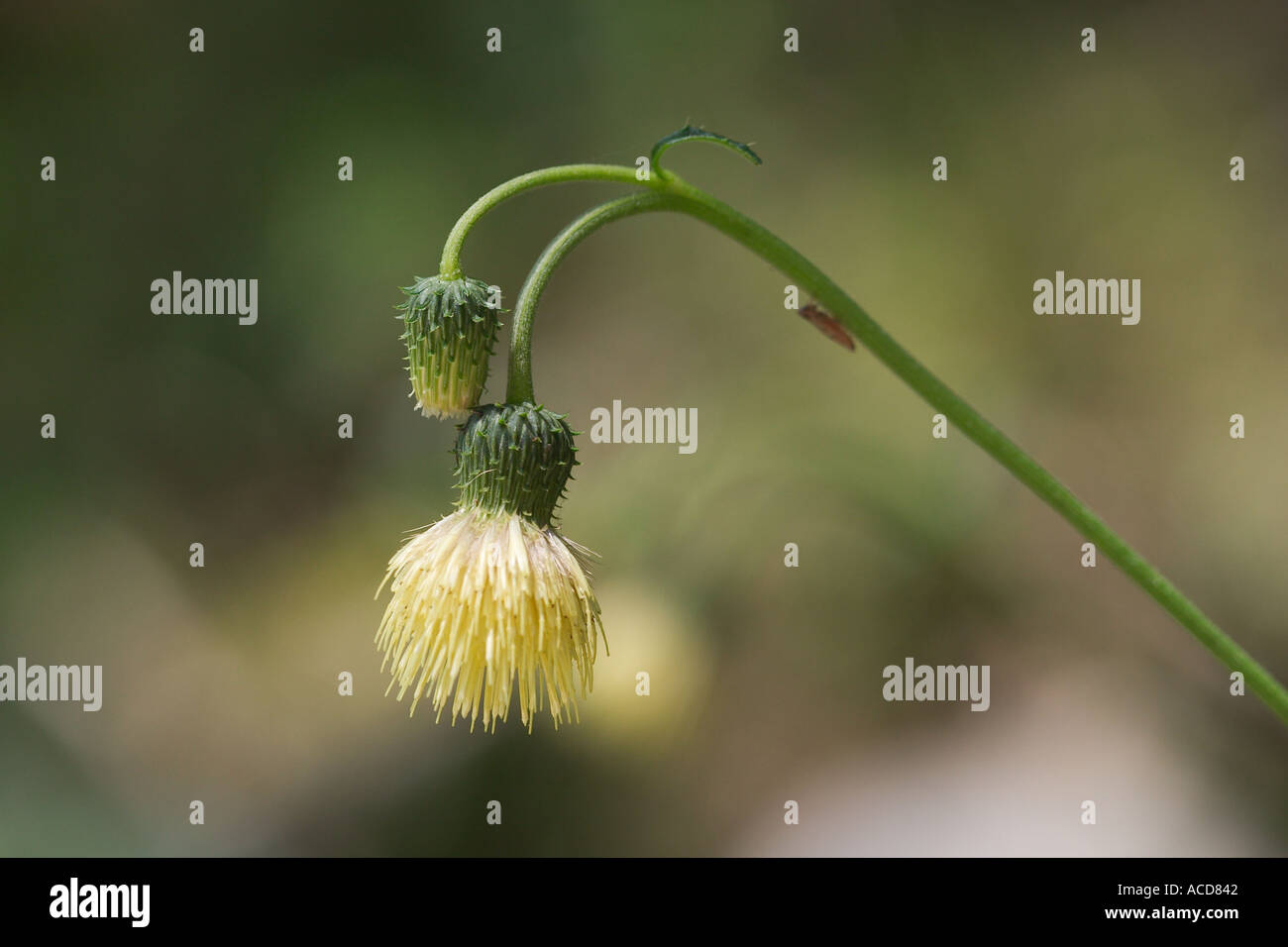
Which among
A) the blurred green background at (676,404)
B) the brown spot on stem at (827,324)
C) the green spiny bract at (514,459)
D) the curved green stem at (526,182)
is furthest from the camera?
the blurred green background at (676,404)

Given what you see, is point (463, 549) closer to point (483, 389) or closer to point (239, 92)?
point (483, 389)

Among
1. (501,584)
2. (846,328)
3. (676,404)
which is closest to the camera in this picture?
(501,584)

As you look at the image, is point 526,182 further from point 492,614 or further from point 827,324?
point 492,614

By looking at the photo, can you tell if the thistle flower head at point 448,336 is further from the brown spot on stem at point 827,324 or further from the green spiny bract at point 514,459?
the brown spot on stem at point 827,324

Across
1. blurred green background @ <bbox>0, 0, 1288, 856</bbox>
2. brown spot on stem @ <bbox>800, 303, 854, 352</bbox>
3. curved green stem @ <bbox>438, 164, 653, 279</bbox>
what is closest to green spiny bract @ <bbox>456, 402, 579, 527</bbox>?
curved green stem @ <bbox>438, 164, 653, 279</bbox>

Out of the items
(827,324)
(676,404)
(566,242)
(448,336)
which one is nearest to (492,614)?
(448,336)

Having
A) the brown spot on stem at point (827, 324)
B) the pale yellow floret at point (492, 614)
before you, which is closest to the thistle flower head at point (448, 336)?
the pale yellow floret at point (492, 614)
